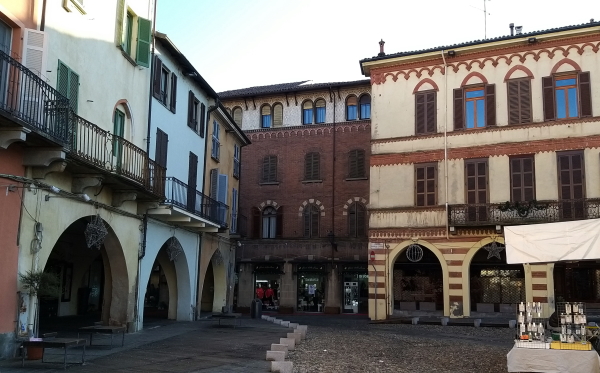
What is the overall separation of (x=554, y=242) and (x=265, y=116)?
91.0 feet

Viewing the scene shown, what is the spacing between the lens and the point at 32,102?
11.9 meters

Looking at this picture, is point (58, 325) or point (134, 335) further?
point (58, 325)

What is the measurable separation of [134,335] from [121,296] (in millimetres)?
1205

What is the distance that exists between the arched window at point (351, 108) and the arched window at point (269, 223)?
734 cm

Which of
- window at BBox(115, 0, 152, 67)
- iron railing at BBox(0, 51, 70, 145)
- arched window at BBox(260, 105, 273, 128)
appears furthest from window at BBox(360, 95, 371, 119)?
iron railing at BBox(0, 51, 70, 145)

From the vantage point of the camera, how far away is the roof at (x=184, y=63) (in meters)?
19.9

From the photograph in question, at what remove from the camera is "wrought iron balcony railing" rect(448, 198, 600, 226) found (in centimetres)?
2323

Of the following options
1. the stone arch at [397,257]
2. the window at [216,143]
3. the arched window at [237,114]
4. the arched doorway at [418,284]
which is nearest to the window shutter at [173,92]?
the window at [216,143]

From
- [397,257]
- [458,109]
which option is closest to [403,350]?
[397,257]

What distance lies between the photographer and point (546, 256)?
11430mm

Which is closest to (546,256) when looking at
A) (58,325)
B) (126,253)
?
(126,253)

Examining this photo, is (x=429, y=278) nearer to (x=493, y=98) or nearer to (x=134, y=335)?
(x=493, y=98)

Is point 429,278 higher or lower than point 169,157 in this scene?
lower

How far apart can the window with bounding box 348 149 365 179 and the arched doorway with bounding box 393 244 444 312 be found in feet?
24.0
